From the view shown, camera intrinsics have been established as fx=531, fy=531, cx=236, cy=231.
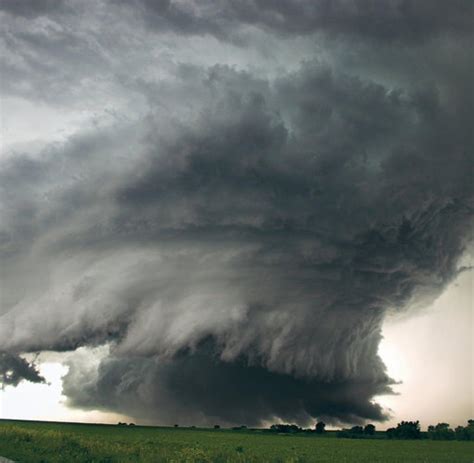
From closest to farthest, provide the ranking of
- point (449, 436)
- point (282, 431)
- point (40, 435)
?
point (40, 435) < point (449, 436) < point (282, 431)

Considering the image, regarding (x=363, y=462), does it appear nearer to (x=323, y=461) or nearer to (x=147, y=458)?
(x=323, y=461)

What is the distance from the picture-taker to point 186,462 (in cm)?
3403

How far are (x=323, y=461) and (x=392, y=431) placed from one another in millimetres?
102759

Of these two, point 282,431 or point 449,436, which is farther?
point 282,431

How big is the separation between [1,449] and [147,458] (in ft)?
41.4

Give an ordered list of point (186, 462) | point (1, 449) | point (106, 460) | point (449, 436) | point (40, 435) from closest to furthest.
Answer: point (186, 462)
point (106, 460)
point (1, 449)
point (40, 435)
point (449, 436)

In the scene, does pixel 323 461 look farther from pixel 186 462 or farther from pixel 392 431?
pixel 392 431

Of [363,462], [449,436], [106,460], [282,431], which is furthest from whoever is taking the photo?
[282,431]

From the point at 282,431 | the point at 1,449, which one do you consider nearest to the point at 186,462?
the point at 1,449

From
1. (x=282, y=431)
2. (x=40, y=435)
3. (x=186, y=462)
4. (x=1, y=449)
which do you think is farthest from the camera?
(x=282, y=431)

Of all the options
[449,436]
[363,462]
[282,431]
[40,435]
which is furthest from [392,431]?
[40,435]

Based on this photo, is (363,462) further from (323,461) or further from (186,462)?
(186,462)

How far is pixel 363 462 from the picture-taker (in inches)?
1911

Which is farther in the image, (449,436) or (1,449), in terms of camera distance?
(449,436)
